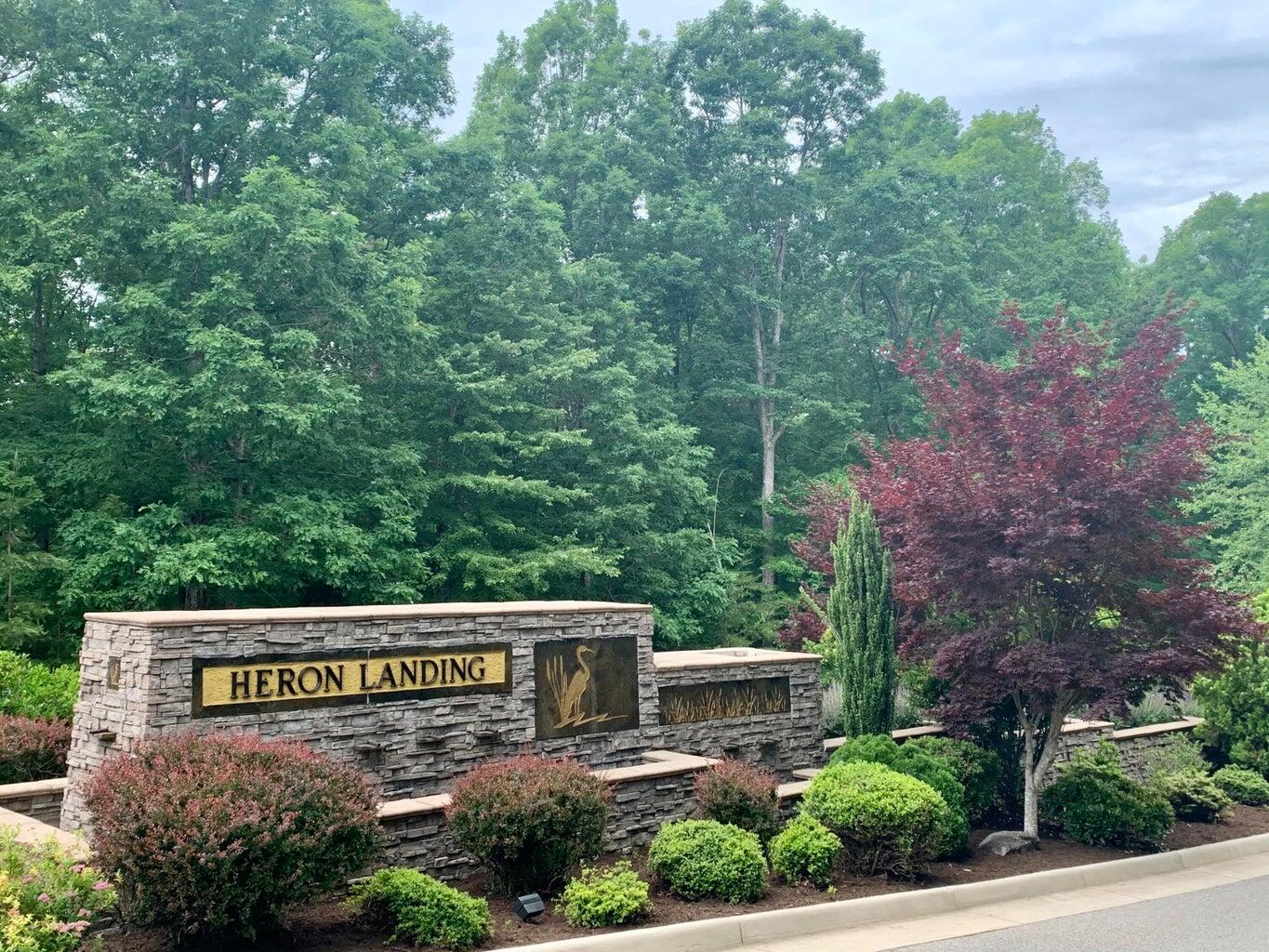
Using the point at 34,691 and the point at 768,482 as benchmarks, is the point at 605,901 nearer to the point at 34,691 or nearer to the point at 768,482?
the point at 34,691

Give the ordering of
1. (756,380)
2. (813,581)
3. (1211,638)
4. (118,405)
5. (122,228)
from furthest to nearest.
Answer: (756,380) < (813,581) < (122,228) < (118,405) < (1211,638)

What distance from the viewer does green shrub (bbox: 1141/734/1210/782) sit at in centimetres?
1420

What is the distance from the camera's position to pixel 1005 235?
40.7 meters

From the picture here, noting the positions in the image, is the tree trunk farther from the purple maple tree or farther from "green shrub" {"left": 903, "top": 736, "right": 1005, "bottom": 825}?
the purple maple tree

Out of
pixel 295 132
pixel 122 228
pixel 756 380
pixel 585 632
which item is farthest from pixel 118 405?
pixel 756 380

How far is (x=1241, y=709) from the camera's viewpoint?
620 inches

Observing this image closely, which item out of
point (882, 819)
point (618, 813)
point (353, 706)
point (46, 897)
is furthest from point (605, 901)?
point (46, 897)

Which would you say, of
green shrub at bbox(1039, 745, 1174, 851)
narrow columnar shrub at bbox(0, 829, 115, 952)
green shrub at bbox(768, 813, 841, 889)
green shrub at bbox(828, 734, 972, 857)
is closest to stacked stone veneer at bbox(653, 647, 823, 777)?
green shrub at bbox(828, 734, 972, 857)

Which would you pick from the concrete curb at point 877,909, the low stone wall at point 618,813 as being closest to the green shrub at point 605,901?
the concrete curb at point 877,909

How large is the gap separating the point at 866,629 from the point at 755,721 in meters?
1.70

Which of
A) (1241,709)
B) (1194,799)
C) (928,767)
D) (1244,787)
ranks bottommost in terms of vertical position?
(1244,787)

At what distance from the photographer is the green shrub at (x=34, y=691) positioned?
11875 millimetres

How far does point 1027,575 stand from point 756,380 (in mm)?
21553

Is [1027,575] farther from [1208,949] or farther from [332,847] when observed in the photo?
[332,847]
